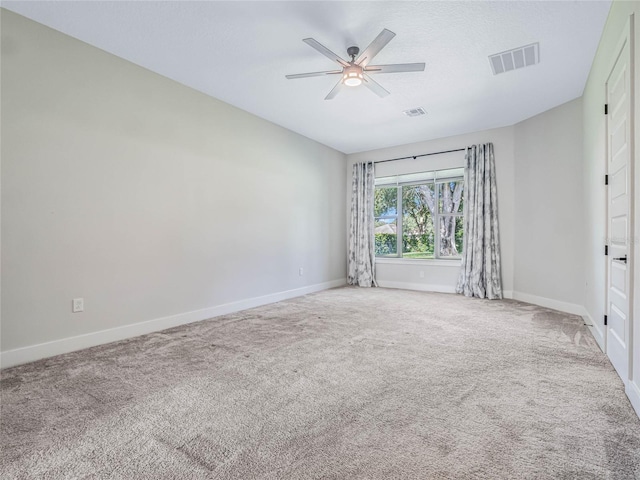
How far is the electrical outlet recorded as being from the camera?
2871mm

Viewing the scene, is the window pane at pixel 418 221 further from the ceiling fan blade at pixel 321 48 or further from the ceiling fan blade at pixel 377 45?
the ceiling fan blade at pixel 321 48

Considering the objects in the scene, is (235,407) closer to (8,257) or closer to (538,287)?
(8,257)

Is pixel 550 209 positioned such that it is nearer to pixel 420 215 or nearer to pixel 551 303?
pixel 551 303

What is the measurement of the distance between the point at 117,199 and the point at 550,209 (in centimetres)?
547

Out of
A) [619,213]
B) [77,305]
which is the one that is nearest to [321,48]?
[619,213]

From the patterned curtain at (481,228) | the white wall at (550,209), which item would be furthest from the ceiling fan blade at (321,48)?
the patterned curtain at (481,228)

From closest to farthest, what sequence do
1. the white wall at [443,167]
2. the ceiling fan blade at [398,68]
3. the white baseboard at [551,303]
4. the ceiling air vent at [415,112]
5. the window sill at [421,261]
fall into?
1. the ceiling fan blade at [398,68]
2. the white baseboard at [551,303]
3. the ceiling air vent at [415,112]
4. the white wall at [443,167]
5. the window sill at [421,261]

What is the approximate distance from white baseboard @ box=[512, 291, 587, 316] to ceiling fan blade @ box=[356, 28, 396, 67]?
397 centimetres

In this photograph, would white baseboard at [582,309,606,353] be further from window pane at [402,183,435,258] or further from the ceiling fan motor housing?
the ceiling fan motor housing

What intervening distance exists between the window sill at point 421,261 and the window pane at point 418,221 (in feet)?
0.41

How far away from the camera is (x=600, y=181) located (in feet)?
9.84

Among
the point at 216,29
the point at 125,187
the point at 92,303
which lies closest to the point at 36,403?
the point at 92,303

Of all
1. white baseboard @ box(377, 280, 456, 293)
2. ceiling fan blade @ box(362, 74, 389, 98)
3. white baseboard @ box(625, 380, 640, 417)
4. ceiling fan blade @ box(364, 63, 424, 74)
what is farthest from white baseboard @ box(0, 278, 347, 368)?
white baseboard @ box(625, 380, 640, 417)

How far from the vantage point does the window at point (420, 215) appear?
589cm
